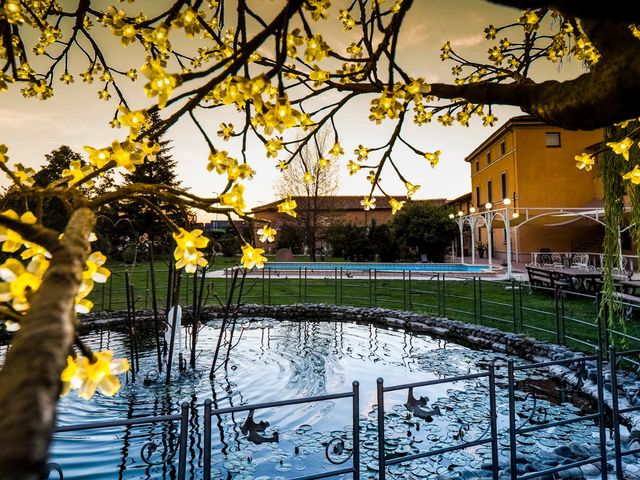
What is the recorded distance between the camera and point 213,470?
3479 mm

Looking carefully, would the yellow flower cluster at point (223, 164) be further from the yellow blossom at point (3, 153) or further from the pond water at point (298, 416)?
the pond water at point (298, 416)

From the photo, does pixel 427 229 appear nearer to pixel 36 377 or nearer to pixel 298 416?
pixel 298 416

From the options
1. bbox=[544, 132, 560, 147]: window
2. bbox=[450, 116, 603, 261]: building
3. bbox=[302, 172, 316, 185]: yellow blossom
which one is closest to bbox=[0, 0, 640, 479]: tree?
bbox=[302, 172, 316, 185]: yellow blossom

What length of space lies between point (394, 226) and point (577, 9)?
27508 millimetres

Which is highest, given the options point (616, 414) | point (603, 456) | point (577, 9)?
point (577, 9)

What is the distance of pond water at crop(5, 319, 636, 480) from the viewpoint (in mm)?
3584

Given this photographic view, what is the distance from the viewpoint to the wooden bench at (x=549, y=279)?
1150 centimetres

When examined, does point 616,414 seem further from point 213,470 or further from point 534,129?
point 534,129

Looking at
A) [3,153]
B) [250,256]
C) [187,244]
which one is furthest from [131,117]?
[250,256]

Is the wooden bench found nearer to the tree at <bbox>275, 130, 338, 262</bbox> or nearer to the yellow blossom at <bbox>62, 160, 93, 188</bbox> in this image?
the yellow blossom at <bbox>62, 160, 93, 188</bbox>

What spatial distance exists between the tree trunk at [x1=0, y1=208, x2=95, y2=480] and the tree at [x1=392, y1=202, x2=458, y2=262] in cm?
2731

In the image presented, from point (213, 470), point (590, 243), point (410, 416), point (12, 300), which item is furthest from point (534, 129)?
point (12, 300)

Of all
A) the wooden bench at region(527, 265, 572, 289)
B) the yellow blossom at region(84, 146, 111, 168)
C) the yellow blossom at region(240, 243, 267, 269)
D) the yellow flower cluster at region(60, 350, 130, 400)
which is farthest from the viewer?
the wooden bench at region(527, 265, 572, 289)

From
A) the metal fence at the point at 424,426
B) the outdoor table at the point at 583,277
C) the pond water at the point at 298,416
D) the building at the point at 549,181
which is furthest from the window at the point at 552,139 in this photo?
the metal fence at the point at 424,426
